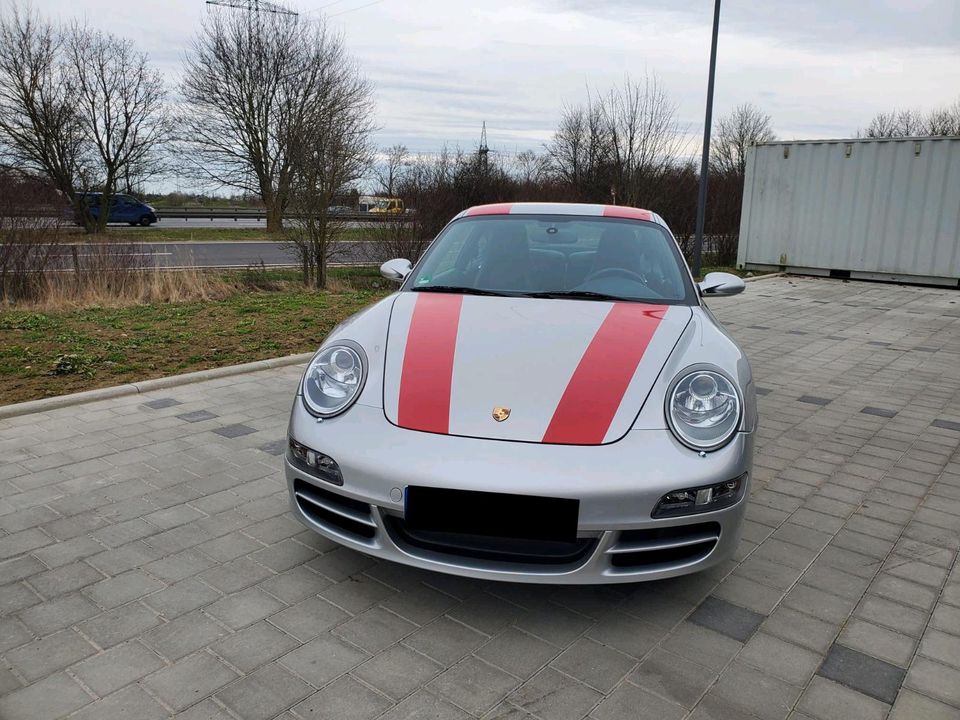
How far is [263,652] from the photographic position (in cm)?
240

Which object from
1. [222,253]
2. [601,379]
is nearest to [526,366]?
[601,379]

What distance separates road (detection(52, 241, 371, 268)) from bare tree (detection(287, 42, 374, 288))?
2.36 feet

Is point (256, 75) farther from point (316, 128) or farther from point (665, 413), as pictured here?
point (665, 413)

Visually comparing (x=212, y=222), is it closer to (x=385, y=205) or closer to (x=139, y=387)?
(x=385, y=205)

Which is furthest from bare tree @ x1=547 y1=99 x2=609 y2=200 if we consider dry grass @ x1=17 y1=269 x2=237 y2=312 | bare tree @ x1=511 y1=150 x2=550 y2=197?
dry grass @ x1=17 y1=269 x2=237 y2=312

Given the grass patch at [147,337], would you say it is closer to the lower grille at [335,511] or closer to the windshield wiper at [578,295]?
the lower grille at [335,511]

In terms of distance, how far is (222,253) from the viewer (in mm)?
22094

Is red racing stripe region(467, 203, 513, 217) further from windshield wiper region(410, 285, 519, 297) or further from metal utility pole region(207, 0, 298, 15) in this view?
metal utility pole region(207, 0, 298, 15)

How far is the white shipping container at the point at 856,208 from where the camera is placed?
14.8 m

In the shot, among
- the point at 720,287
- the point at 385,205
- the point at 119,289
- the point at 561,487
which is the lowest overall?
the point at 119,289

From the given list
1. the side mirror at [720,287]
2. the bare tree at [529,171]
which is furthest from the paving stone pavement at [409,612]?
the bare tree at [529,171]

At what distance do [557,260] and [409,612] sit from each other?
2072 mm

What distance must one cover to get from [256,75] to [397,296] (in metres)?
26.0

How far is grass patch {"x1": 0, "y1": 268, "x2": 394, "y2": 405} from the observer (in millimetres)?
5879
